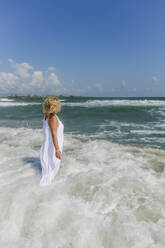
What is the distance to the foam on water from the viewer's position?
233 cm

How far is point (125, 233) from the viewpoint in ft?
7.78

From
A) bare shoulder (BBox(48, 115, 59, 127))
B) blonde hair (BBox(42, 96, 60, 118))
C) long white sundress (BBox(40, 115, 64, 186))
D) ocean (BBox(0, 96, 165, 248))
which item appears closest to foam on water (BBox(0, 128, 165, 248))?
ocean (BBox(0, 96, 165, 248))

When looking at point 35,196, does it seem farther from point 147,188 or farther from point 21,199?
point 147,188

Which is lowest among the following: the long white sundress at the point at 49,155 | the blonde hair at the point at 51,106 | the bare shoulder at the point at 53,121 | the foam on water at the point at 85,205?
the foam on water at the point at 85,205

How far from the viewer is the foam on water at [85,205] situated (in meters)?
2.33

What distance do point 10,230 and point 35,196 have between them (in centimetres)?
72

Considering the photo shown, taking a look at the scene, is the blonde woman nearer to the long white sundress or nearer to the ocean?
the long white sundress

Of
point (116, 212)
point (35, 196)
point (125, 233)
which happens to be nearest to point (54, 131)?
point (35, 196)

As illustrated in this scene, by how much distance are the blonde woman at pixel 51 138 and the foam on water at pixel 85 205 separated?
0.30 m

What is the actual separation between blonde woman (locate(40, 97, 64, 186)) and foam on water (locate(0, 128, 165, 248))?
30 centimetres

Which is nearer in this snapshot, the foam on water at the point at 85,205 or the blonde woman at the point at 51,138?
the foam on water at the point at 85,205

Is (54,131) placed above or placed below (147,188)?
above

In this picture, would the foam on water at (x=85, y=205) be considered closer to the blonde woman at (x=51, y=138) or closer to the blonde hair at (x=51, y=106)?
the blonde woman at (x=51, y=138)

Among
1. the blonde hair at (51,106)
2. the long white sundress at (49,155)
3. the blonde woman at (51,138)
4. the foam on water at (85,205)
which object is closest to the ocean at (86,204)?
the foam on water at (85,205)
